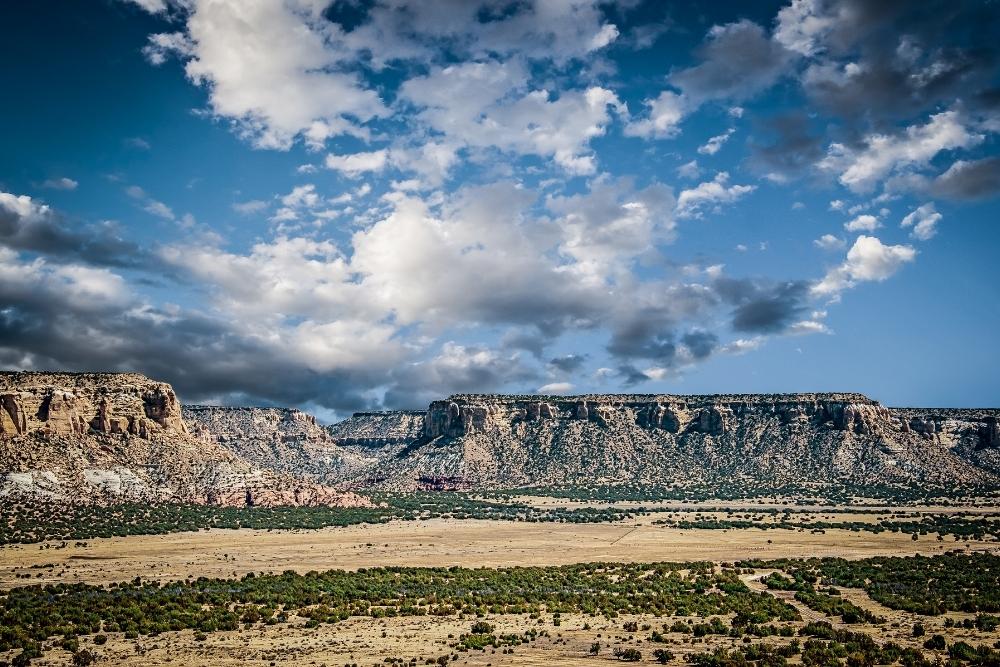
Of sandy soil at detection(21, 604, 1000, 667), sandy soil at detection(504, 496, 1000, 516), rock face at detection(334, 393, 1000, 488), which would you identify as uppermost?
rock face at detection(334, 393, 1000, 488)

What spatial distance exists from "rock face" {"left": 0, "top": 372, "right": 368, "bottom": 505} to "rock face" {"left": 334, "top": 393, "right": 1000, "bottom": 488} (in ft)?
181

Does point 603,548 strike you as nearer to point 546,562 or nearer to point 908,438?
point 546,562

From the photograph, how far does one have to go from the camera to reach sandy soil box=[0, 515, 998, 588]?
56406 mm

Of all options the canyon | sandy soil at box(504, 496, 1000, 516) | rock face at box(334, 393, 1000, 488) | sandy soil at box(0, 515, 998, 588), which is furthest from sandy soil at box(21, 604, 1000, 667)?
rock face at box(334, 393, 1000, 488)

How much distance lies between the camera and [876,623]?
3372 centimetres

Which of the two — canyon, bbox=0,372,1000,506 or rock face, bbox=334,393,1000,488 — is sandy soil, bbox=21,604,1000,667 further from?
rock face, bbox=334,393,1000,488

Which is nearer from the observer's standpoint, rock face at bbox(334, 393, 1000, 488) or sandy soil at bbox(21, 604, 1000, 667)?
sandy soil at bbox(21, 604, 1000, 667)

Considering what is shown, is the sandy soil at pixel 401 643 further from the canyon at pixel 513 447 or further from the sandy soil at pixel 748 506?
the sandy soil at pixel 748 506

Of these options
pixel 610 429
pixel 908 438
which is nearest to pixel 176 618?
pixel 610 429

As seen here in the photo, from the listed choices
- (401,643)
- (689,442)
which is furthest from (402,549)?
(689,442)

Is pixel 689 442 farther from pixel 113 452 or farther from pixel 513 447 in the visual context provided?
pixel 113 452

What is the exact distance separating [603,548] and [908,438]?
133 meters

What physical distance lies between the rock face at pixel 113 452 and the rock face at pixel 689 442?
55105mm

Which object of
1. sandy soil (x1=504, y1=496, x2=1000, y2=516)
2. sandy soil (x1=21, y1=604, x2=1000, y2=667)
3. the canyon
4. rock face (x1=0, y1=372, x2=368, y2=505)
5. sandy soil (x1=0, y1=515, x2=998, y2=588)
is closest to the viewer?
sandy soil (x1=21, y1=604, x2=1000, y2=667)
